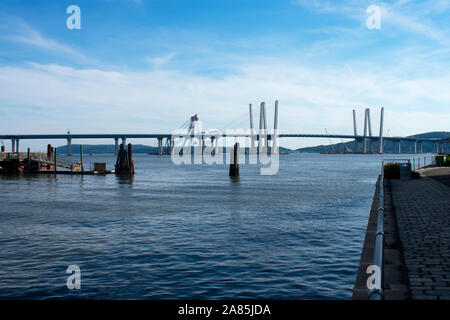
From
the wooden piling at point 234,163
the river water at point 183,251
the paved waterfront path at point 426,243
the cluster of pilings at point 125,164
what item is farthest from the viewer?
the cluster of pilings at point 125,164

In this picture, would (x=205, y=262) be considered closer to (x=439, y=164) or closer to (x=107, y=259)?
(x=107, y=259)

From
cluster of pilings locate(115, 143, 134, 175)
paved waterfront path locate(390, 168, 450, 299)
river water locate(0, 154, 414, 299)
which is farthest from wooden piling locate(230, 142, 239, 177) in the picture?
paved waterfront path locate(390, 168, 450, 299)

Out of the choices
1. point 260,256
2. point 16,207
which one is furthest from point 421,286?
point 16,207

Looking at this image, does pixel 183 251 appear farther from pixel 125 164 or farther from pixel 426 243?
pixel 125 164

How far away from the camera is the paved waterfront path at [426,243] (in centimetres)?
703

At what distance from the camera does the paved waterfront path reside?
23.1 feet

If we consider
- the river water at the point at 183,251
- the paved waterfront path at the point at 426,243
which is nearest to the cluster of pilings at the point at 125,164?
the river water at the point at 183,251

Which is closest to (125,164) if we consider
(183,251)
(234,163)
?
(234,163)

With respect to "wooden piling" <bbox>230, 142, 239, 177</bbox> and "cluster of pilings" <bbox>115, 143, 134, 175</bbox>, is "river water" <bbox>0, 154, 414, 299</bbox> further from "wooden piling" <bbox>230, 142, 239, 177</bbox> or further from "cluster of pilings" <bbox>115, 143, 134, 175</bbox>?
"cluster of pilings" <bbox>115, 143, 134, 175</bbox>

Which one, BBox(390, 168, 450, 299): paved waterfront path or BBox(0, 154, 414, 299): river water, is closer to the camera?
BBox(390, 168, 450, 299): paved waterfront path

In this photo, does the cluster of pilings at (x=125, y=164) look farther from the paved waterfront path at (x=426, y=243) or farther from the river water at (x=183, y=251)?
the paved waterfront path at (x=426, y=243)

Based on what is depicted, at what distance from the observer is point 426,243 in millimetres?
10164
